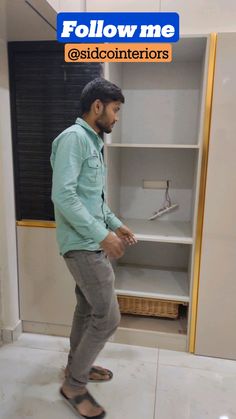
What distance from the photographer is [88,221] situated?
1.29 metres

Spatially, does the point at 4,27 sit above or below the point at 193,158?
above

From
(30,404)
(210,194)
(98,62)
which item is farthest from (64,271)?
(98,62)

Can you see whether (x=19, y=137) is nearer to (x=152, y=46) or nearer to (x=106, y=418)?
(x=152, y=46)

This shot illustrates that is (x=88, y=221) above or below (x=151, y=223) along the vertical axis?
above

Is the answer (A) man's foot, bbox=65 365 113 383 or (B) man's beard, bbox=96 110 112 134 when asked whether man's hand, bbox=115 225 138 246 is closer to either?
(B) man's beard, bbox=96 110 112 134

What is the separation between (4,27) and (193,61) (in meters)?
1.14

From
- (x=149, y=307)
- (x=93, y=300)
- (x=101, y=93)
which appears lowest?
(x=149, y=307)

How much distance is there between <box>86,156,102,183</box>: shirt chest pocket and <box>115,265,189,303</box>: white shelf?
0.88 m

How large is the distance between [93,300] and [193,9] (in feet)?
5.61

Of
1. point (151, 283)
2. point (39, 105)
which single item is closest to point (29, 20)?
point (39, 105)

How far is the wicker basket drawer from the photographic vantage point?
6.91 feet

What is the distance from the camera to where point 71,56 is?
1.78 metres

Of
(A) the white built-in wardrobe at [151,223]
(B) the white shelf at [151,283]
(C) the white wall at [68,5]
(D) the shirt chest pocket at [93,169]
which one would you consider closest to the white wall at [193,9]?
(C) the white wall at [68,5]

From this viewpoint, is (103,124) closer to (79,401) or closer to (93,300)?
(93,300)
